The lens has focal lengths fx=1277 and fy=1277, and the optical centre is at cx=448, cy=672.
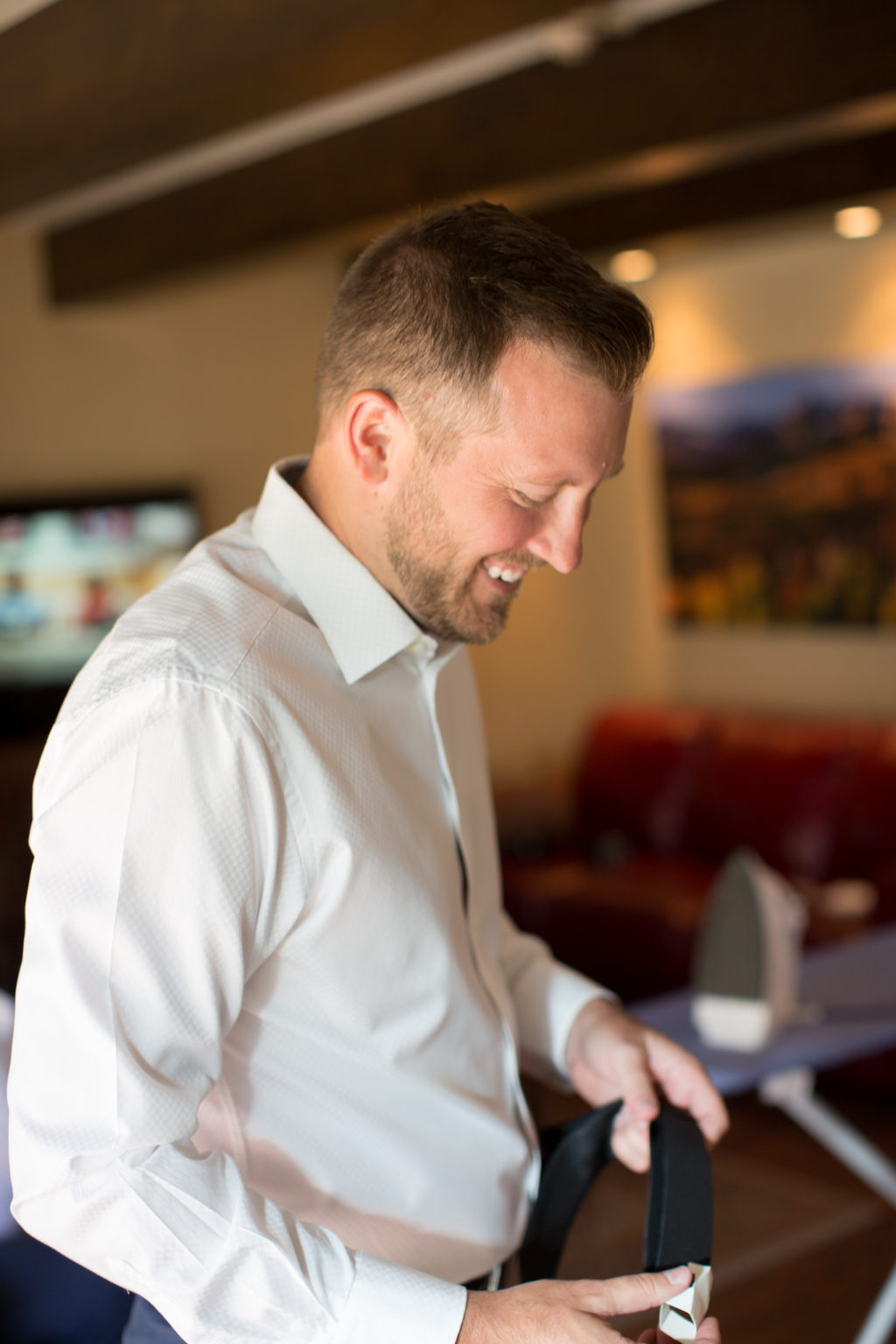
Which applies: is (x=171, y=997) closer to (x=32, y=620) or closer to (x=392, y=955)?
(x=392, y=955)

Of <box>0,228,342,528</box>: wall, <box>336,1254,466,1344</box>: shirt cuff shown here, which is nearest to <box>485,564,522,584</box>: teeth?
<box>336,1254,466,1344</box>: shirt cuff

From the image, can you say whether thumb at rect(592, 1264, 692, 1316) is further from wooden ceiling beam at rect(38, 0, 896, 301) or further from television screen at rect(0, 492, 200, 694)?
television screen at rect(0, 492, 200, 694)

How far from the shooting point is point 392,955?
1.03m

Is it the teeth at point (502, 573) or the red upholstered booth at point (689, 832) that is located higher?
the teeth at point (502, 573)

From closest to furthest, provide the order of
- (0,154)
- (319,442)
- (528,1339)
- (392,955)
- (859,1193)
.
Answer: (528,1339) → (392,955) → (319,442) → (0,154) → (859,1193)

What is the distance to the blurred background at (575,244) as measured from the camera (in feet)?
8.52

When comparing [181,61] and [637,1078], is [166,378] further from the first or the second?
[637,1078]

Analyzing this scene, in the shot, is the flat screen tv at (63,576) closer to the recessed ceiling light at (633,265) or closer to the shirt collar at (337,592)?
the recessed ceiling light at (633,265)

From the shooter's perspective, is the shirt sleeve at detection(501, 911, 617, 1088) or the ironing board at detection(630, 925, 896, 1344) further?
the ironing board at detection(630, 925, 896, 1344)

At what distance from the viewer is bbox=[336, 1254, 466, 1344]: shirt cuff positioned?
0.86 meters

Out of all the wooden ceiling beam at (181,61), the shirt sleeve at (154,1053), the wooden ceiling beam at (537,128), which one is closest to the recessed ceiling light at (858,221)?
the wooden ceiling beam at (537,128)

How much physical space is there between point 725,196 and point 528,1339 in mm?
3950

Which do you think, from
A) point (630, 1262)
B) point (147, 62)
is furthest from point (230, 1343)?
point (147, 62)

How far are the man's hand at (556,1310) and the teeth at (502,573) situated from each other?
567 mm
